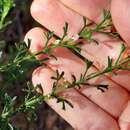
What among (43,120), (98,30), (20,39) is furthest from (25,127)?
(98,30)

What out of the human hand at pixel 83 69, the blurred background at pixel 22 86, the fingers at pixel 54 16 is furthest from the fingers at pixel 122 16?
the blurred background at pixel 22 86

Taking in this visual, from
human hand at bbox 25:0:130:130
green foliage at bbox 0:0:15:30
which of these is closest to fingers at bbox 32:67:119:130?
human hand at bbox 25:0:130:130

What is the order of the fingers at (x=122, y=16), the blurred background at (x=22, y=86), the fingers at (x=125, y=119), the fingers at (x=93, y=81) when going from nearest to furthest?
the fingers at (x=122, y=16), the fingers at (x=93, y=81), the fingers at (x=125, y=119), the blurred background at (x=22, y=86)

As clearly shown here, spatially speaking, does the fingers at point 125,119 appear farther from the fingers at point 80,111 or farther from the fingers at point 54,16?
the fingers at point 54,16

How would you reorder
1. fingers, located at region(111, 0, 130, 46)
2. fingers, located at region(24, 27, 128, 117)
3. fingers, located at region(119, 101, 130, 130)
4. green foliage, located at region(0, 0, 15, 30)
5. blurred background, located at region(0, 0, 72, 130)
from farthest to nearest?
1. blurred background, located at region(0, 0, 72, 130)
2. fingers, located at region(119, 101, 130, 130)
3. fingers, located at region(24, 27, 128, 117)
4. fingers, located at region(111, 0, 130, 46)
5. green foliage, located at region(0, 0, 15, 30)

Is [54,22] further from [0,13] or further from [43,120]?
[43,120]

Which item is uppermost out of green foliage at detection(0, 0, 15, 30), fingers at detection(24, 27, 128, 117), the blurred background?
green foliage at detection(0, 0, 15, 30)

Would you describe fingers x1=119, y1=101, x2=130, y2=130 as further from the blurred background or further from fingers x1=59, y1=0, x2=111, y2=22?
the blurred background

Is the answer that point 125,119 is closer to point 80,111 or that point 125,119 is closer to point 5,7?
point 80,111
